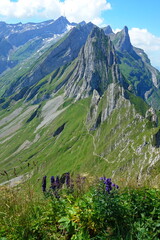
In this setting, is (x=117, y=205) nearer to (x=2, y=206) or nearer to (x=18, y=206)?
(x=18, y=206)

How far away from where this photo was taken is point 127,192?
880 centimetres

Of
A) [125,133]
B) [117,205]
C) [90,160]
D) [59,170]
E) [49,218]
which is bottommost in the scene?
[59,170]

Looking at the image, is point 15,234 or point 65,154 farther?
point 65,154

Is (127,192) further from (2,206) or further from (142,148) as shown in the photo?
(142,148)

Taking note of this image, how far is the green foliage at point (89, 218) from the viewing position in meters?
7.05

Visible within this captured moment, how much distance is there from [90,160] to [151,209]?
148m

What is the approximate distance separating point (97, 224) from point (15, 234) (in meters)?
2.43

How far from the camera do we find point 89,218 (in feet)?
24.7

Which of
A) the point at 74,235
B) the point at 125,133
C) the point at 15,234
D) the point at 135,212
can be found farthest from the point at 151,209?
the point at 125,133

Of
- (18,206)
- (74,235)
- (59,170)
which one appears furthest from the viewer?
(59,170)

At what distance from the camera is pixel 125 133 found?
148 m

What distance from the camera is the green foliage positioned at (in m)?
7.05

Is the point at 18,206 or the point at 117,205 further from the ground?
the point at 117,205

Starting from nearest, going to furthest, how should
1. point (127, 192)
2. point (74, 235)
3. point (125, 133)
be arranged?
1. point (74, 235)
2. point (127, 192)
3. point (125, 133)
